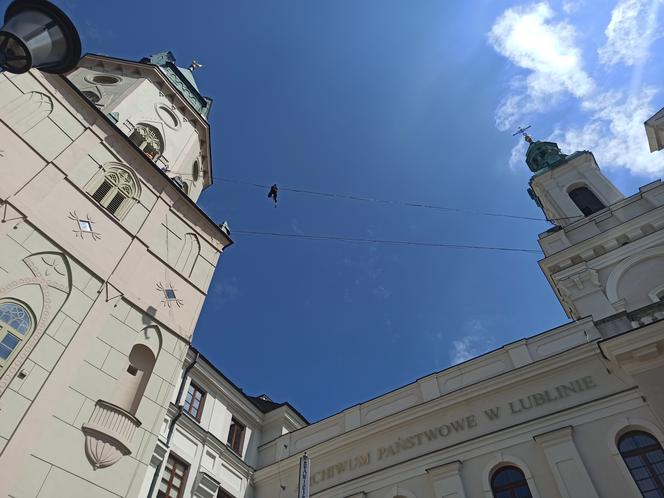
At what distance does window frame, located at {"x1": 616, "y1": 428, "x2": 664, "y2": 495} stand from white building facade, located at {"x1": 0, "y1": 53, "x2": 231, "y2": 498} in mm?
12883

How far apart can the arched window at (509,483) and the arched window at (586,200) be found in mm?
15267

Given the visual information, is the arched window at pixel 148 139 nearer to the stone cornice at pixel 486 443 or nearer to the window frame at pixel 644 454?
the stone cornice at pixel 486 443

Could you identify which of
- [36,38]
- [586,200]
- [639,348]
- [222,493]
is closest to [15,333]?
[36,38]

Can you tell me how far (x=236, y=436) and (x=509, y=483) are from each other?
10.9m

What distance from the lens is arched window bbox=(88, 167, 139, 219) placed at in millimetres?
16219

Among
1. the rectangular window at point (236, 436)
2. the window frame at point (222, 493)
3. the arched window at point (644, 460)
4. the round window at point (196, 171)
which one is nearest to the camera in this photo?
the arched window at point (644, 460)

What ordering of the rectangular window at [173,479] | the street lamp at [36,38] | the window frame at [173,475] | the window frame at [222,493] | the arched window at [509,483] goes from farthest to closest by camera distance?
the window frame at [222,493] < the rectangular window at [173,479] < the window frame at [173,475] < the arched window at [509,483] < the street lamp at [36,38]

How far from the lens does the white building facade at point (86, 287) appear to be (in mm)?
11195

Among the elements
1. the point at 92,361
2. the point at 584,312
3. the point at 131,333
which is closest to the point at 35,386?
the point at 92,361

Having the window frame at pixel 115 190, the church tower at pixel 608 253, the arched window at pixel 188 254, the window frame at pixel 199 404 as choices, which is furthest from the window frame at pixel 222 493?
the church tower at pixel 608 253

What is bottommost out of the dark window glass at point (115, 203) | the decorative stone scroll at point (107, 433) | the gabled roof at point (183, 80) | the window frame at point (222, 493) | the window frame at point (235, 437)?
the decorative stone scroll at point (107, 433)

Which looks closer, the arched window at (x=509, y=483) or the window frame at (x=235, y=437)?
the arched window at (x=509, y=483)

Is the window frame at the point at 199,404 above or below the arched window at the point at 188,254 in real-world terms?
below

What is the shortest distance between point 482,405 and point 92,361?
40.0 feet
